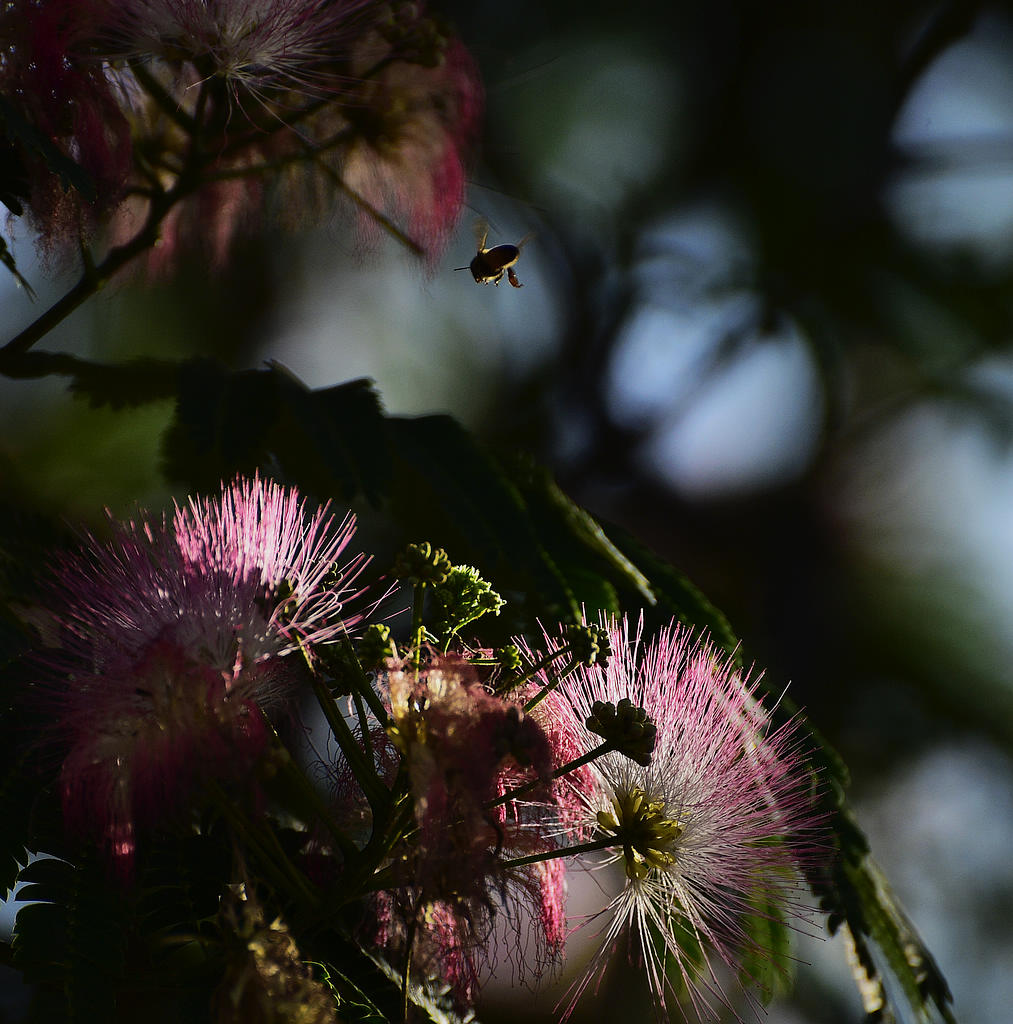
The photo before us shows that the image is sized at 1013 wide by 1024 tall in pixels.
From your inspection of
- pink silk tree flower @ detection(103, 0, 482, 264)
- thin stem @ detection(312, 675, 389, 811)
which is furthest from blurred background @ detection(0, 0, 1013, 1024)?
thin stem @ detection(312, 675, 389, 811)

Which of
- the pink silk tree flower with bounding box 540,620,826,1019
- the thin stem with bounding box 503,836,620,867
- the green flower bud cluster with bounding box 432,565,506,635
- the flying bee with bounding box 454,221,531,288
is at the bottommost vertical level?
the pink silk tree flower with bounding box 540,620,826,1019

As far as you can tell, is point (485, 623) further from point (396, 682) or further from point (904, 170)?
point (904, 170)

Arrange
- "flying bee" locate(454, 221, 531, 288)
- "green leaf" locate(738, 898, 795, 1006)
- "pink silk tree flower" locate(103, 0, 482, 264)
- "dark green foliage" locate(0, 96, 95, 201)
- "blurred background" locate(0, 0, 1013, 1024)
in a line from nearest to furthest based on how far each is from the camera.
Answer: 1. "dark green foliage" locate(0, 96, 95, 201)
2. "green leaf" locate(738, 898, 795, 1006)
3. "pink silk tree flower" locate(103, 0, 482, 264)
4. "flying bee" locate(454, 221, 531, 288)
5. "blurred background" locate(0, 0, 1013, 1024)

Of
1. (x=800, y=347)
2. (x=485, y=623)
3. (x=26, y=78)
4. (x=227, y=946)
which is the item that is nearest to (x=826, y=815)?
(x=485, y=623)

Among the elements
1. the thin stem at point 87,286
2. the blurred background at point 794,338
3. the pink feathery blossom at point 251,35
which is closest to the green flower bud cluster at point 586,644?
the thin stem at point 87,286

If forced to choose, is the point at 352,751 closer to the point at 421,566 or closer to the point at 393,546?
the point at 421,566

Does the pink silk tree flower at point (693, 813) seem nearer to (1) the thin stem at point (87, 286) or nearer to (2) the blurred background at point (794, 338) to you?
(1) the thin stem at point (87, 286)

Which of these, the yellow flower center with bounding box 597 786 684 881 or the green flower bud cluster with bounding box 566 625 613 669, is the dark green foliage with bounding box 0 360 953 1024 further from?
the yellow flower center with bounding box 597 786 684 881
